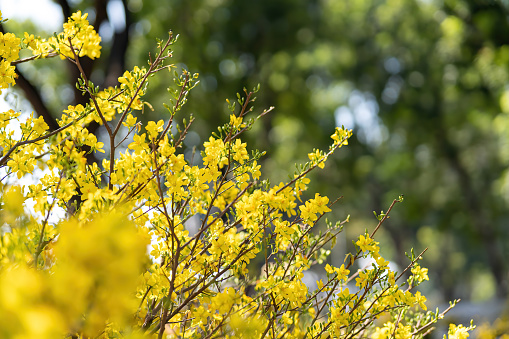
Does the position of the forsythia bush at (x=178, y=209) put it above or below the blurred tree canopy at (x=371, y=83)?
below

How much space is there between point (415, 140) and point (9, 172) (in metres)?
14.1

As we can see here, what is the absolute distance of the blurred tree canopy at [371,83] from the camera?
11078mm

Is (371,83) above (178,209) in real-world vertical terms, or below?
above

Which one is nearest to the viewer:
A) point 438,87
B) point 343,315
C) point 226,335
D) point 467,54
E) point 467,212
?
point 226,335

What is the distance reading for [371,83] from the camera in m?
15.3

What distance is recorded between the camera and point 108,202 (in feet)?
4.92

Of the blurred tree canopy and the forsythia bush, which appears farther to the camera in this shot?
the blurred tree canopy

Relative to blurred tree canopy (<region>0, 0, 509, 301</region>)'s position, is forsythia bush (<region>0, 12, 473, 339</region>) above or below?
below

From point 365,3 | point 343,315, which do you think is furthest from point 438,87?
point 343,315

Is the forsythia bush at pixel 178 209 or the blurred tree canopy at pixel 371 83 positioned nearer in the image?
the forsythia bush at pixel 178 209

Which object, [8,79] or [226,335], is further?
[8,79]

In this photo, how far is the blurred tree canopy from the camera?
11.1 metres

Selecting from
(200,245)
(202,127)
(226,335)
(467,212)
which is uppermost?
(202,127)

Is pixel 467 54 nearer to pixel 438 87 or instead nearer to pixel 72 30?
pixel 438 87
